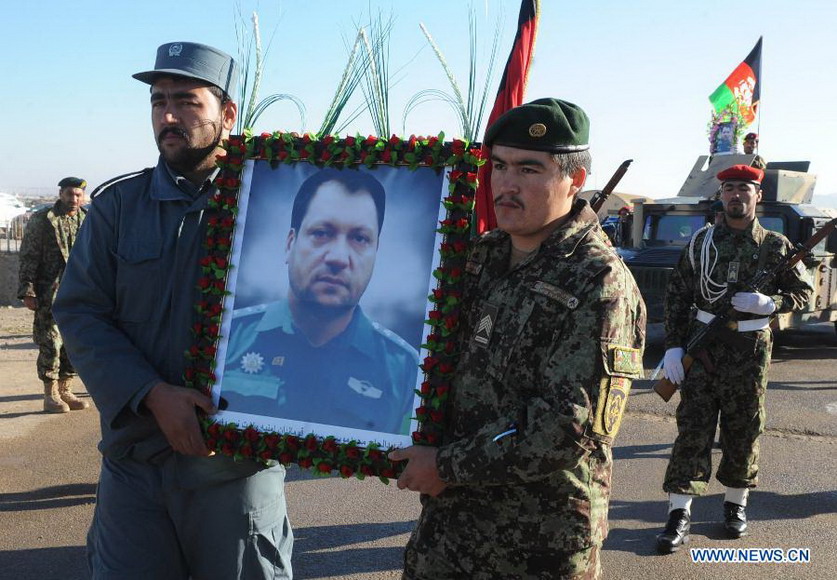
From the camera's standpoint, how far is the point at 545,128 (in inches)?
77.0

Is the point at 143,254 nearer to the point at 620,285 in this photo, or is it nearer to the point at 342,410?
the point at 342,410

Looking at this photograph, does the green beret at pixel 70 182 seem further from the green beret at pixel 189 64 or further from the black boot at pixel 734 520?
the black boot at pixel 734 520

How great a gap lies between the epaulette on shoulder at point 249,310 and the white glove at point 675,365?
3075 mm

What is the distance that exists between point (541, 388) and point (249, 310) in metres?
0.91

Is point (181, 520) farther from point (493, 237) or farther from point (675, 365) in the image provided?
point (675, 365)

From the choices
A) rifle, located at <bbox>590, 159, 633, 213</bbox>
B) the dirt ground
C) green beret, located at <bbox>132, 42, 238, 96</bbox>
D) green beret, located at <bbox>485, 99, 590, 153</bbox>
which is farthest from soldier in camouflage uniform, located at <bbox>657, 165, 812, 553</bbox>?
the dirt ground

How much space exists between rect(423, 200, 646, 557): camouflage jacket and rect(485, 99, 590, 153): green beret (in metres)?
0.21

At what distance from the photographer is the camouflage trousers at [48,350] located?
6602mm

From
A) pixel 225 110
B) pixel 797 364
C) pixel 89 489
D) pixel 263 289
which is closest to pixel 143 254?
pixel 263 289

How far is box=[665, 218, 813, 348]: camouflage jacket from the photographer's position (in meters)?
4.66

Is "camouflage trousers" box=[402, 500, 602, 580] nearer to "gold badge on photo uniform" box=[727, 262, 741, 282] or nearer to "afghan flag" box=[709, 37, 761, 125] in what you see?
"gold badge on photo uniform" box=[727, 262, 741, 282]

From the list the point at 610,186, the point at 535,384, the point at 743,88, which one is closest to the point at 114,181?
the point at 535,384

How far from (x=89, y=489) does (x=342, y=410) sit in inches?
139

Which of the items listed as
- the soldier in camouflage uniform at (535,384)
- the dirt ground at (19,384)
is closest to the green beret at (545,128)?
the soldier in camouflage uniform at (535,384)
